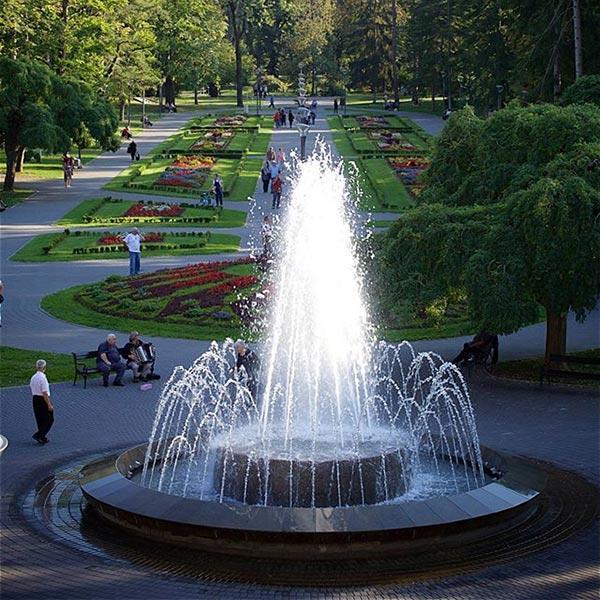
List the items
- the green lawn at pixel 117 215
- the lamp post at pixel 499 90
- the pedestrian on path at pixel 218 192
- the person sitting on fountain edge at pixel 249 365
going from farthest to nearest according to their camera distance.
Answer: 1. the lamp post at pixel 499 90
2. the pedestrian on path at pixel 218 192
3. the green lawn at pixel 117 215
4. the person sitting on fountain edge at pixel 249 365

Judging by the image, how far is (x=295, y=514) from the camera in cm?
1302

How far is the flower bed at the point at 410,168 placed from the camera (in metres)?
53.3

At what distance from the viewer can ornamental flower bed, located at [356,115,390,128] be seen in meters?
79.6

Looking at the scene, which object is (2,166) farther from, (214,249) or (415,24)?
(415,24)

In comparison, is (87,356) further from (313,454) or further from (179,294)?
(313,454)

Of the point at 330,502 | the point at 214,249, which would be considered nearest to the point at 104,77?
the point at 214,249

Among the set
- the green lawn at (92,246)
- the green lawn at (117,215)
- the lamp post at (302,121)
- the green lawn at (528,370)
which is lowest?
the green lawn at (528,370)

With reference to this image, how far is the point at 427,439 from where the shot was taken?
17.1 m

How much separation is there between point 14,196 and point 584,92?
3031 cm

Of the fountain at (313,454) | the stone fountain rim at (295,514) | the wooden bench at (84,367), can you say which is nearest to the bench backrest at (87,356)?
the wooden bench at (84,367)

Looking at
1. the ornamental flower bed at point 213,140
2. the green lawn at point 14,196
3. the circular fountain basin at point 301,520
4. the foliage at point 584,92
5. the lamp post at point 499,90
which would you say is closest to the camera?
the circular fountain basin at point 301,520

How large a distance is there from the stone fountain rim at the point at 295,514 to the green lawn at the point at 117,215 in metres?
29.9

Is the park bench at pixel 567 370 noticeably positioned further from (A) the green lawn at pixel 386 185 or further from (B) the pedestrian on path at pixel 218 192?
(B) the pedestrian on path at pixel 218 192

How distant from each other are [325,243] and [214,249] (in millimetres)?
19048
